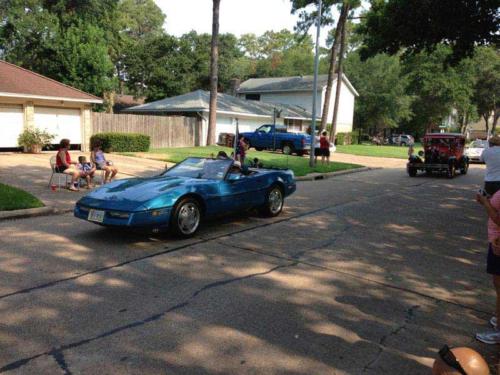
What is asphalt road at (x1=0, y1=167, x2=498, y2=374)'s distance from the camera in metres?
3.47

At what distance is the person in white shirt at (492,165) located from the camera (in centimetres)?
736

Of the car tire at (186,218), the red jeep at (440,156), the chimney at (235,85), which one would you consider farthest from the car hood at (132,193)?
the chimney at (235,85)

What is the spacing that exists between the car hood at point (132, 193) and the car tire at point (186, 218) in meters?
0.24

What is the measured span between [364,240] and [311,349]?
3.95 m

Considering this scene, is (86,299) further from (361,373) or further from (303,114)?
(303,114)

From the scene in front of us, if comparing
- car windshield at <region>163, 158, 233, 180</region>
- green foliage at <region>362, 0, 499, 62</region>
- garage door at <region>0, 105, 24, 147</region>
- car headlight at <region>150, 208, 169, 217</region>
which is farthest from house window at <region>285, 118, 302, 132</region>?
car headlight at <region>150, 208, 169, 217</region>

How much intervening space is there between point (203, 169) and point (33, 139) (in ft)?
47.8

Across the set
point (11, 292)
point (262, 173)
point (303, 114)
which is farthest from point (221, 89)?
point (11, 292)

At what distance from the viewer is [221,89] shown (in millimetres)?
54250

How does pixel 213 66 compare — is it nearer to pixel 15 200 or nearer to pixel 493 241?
pixel 15 200

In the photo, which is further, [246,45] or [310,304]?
[246,45]

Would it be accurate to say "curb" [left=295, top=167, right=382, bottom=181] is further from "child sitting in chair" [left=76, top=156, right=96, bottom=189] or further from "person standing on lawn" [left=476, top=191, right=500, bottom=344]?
"person standing on lawn" [left=476, top=191, right=500, bottom=344]

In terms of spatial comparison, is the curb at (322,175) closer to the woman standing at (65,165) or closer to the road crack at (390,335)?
the woman standing at (65,165)

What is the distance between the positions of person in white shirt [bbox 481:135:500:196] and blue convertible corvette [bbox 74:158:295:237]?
12.1ft
